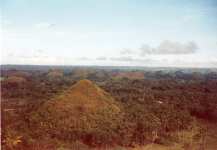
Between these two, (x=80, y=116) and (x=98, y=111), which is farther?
(x=98, y=111)

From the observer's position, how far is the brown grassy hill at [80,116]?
144 inches

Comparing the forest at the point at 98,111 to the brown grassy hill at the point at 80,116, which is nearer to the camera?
the forest at the point at 98,111

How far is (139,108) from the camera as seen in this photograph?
433cm

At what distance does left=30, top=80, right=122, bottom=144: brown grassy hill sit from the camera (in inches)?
144

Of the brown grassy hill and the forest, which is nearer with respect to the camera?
the forest

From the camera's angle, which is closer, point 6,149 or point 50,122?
point 6,149

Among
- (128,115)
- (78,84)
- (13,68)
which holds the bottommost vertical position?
(128,115)

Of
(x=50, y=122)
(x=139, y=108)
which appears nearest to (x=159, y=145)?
(x=139, y=108)

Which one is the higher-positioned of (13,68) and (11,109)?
Answer: (13,68)

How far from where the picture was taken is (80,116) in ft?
12.9

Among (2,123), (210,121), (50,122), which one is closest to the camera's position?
(2,123)

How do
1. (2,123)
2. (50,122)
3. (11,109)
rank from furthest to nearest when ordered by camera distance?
(50,122)
(11,109)
(2,123)

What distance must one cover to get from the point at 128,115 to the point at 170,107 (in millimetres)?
980

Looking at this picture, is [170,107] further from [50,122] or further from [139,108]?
[50,122]
